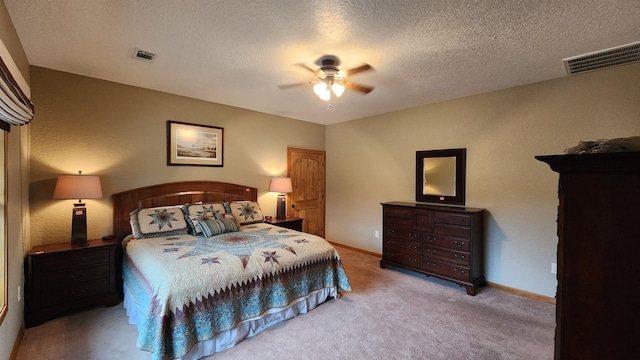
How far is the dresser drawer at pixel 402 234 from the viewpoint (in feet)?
12.5

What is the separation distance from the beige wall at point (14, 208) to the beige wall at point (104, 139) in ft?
→ 0.86

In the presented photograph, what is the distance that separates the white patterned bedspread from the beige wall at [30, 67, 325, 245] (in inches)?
35.2

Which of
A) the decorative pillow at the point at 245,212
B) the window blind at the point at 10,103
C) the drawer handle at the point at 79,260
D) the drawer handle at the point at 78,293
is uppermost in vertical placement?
the window blind at the point at 10,103

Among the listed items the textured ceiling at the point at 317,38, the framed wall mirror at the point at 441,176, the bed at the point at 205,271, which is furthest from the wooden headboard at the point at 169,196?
the framed wall mirror at the point at 441,176

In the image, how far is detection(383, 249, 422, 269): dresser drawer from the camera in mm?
3804

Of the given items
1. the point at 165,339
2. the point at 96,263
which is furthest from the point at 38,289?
the point at 165,339

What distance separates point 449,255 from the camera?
3469 mm

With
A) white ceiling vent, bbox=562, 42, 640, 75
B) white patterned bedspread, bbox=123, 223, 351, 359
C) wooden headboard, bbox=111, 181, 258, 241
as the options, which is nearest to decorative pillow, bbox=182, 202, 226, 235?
white patterned bedspread, bbox=123, 223, 351, 359

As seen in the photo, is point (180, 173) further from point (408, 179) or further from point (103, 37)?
point (408, 179)

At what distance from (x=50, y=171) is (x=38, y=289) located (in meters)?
1.21

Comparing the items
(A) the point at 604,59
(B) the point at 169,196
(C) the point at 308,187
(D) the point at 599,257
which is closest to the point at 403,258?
(C) the point at 308,187

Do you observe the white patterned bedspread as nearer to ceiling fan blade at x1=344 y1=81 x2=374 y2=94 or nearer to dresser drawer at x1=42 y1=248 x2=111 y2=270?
dresser drawer at x1=42 y1=248 x2=111 y2=270

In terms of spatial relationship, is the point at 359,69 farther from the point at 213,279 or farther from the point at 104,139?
the point at 104,139

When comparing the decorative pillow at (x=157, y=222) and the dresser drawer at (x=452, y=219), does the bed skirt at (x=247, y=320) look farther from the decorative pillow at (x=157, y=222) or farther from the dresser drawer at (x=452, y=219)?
the dresser drawer at (x=452, y=219)
